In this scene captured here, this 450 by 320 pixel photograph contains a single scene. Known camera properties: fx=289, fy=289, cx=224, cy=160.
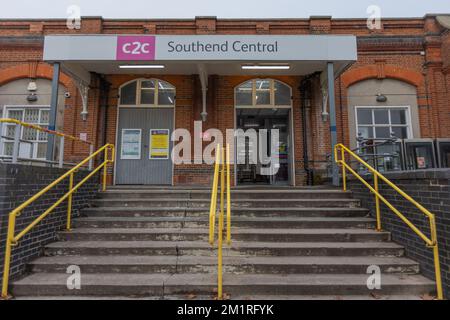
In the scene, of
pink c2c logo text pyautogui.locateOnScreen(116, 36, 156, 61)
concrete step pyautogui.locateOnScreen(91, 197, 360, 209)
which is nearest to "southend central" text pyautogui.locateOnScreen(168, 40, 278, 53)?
pink c2c logo text pyautogui.locateOnScreen(116, 36, 156, 61)

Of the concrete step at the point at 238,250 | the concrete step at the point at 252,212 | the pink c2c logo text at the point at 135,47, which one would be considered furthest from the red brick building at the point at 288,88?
the concrete step at the point at 238,250

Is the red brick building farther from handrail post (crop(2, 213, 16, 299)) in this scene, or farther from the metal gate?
handrail post (crop(2, 213, 16, 299))

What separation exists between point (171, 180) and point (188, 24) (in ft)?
18.3

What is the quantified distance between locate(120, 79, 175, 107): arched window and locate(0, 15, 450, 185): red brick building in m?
0.04

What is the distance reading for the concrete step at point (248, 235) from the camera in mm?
4754

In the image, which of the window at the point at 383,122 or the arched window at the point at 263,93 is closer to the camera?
the window at the point at 383,122

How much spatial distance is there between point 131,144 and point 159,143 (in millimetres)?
947

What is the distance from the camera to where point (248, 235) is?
188 inches

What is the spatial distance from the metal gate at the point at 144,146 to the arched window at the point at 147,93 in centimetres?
25

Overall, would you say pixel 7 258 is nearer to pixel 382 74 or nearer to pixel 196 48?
pixel 196 48

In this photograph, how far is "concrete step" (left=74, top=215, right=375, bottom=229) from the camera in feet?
16.9

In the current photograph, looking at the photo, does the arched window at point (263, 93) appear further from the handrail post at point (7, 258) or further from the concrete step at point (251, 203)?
the handrail post at point (7, 258)

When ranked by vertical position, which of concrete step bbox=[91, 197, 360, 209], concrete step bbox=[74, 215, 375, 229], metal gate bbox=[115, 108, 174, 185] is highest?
metal gate bbox=[115, 108, 174, 185]

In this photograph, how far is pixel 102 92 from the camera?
972 cm
